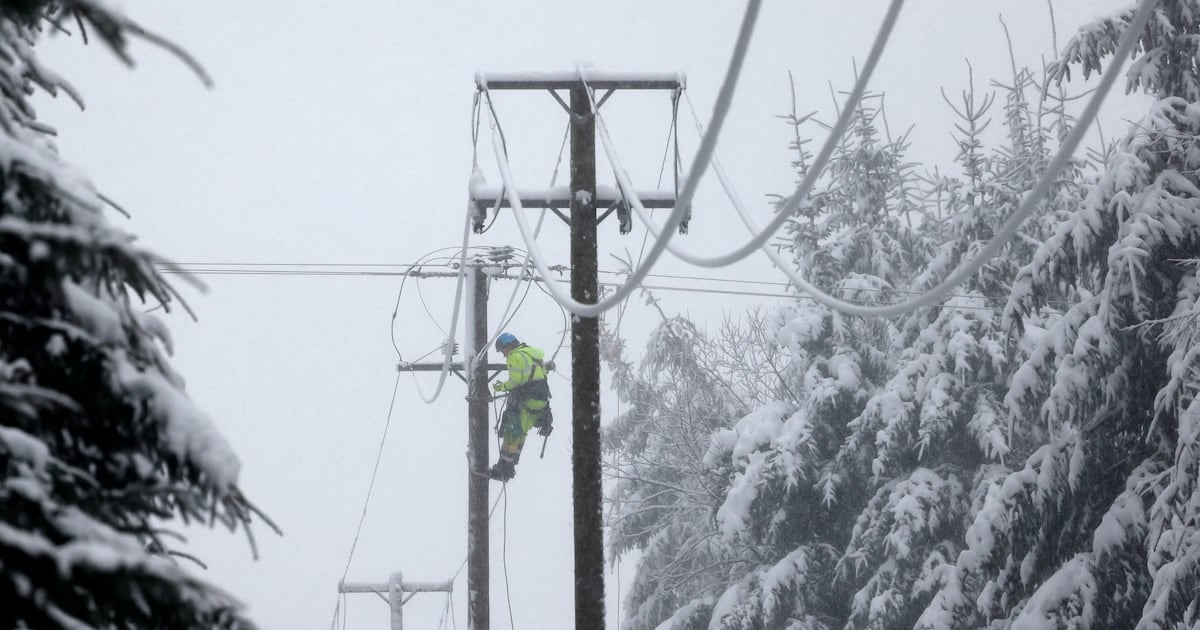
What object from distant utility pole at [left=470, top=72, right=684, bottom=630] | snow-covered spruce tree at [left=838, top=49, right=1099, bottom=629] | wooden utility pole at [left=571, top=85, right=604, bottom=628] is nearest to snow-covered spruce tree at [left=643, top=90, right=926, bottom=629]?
snow-covered spruce tree at [left=838, top=49, right=1099, bottom=629]

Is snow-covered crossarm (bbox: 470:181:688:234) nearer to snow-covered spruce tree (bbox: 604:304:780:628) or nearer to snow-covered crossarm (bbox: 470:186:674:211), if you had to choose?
snow-covered crossarm (bbox: 470:186:674:211)

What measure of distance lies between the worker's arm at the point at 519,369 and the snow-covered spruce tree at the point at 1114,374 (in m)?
5.41

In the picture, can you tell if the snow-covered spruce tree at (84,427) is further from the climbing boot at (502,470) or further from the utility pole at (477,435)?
the climbing boot at (502,470)

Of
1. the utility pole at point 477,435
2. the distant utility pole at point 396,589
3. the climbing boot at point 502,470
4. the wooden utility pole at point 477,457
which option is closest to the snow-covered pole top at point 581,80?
the utility pole at point 477,435

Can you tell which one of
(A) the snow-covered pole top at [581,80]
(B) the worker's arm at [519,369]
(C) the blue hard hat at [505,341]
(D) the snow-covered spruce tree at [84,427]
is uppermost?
(A) the snow-covered pole top at [581,80]

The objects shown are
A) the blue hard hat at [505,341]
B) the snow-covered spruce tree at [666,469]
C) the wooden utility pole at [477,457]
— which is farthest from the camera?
the snow-covered spruce tree at [666,469]

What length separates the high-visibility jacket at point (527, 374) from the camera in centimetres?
1360

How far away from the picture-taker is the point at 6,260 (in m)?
2.50

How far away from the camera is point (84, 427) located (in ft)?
9.07

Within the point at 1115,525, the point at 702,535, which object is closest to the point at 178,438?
the point at 1115,525

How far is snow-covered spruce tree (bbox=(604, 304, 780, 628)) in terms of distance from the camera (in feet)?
79.5

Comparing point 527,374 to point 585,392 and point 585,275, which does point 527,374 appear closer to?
point 585,275

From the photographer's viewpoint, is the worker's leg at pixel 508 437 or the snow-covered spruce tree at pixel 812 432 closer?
the worker's leg at pixel 508 437

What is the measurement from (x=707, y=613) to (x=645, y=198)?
42.4 feet
